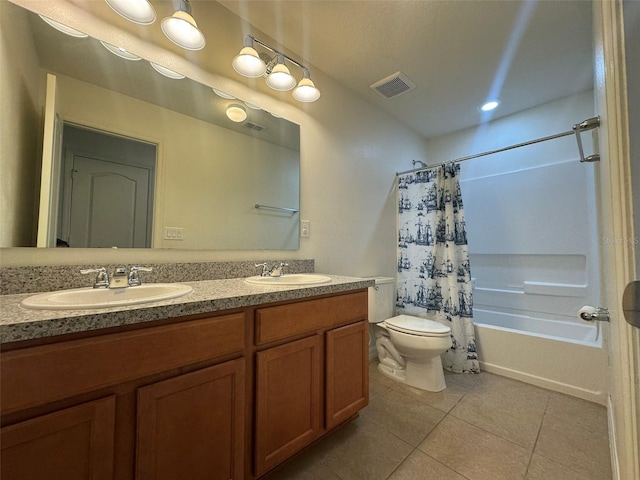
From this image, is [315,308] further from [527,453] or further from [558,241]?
[558,241]

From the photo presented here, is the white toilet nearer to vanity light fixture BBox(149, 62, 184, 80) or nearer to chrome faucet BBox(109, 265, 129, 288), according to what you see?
chrome faucet BBox(109, 265, 129, 288)

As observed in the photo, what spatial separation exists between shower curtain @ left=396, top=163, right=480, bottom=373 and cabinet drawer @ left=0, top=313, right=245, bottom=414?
1962 millimetres

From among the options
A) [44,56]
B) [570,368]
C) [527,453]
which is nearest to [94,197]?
[44,56]

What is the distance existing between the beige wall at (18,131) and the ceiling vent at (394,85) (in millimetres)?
2120

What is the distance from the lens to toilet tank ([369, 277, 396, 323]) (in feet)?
7.16

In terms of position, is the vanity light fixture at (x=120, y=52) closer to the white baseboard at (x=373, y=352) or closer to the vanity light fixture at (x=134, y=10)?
the vanity light fixture at (x=134, y=10)

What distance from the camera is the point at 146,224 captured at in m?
1.24

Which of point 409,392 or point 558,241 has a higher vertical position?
point 558,241

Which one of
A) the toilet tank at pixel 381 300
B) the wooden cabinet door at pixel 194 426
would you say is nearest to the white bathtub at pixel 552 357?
the toilet tank at pixel 381 300

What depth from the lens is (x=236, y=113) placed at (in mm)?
1604

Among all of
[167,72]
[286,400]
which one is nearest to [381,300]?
[286,400]

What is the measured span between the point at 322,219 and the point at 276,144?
0.65 metres

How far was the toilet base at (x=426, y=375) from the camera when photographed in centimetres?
186

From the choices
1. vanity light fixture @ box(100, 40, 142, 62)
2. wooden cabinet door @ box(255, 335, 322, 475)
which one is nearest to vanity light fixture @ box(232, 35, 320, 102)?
vanity light fixture @ box(100, 40, 142, 62)
